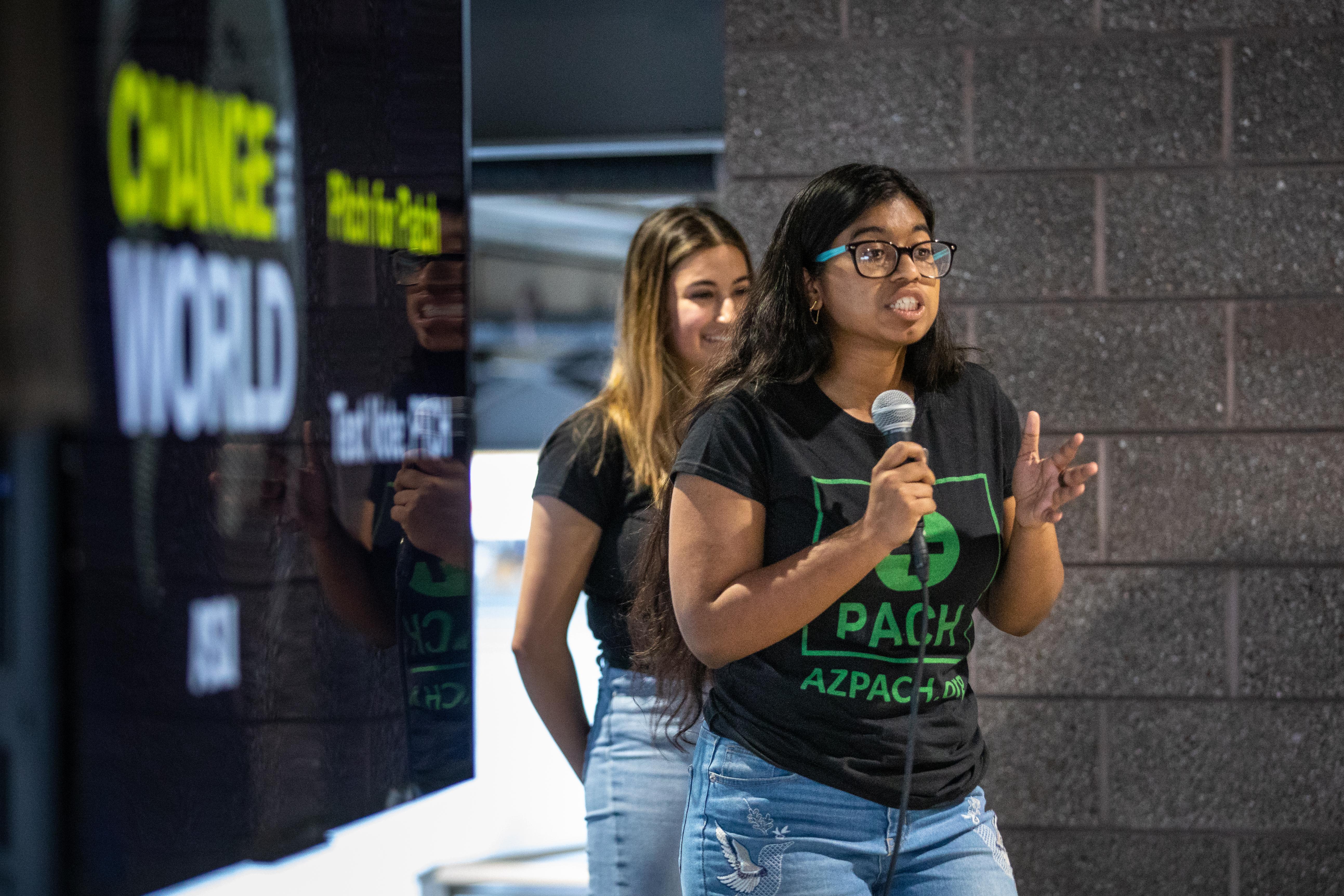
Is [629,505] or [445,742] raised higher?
[629,505]

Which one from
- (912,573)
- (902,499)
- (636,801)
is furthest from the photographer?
(636,801)

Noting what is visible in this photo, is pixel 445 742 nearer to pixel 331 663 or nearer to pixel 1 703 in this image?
pixel 331 663

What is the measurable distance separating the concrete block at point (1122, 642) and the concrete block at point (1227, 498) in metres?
0.06

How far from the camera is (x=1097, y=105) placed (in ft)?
8.15

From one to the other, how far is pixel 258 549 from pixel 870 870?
0.83 metres

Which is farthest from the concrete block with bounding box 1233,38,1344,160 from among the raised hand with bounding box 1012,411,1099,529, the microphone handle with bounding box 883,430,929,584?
the microphone handle with bounding box 883,430,929,584

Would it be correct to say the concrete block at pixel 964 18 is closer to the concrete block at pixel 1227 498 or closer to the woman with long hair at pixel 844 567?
the concrete block at pixel 1227 498

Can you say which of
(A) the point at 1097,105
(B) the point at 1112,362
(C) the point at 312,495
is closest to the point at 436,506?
(C) the point at 312,495

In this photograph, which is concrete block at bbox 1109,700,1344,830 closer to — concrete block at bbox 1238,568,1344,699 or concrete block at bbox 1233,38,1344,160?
concrete block at bbox 1238,568,1344,699

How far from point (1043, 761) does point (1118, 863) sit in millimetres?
259

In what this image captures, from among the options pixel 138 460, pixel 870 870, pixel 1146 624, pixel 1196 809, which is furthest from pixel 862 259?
pixel 1196 809

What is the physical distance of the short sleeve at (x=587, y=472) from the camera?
6.31 feet

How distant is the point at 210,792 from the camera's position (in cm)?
103

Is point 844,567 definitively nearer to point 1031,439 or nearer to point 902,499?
point 902,499
